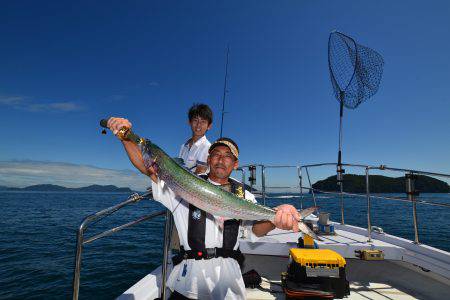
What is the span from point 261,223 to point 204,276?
0.78 metres

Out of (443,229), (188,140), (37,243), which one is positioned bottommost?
(37,243)

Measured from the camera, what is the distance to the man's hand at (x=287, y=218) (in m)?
2.41

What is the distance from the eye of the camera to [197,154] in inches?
153

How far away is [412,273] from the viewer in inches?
183

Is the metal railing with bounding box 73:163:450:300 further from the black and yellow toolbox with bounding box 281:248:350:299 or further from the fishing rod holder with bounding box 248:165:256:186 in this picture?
the black and yellow toolbox with bounding box 281:248:350:299

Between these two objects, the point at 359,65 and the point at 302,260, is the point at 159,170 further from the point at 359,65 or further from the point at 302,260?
the point at 359,65

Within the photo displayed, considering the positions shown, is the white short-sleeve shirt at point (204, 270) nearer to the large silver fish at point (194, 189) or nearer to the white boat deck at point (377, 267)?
the large silver fish at point (194, 189)

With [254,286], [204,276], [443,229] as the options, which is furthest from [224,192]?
[443,229]

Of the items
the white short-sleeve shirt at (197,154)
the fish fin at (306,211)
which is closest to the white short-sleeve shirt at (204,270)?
the fish fin at (306,211)

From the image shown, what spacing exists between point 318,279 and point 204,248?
193 centimetres

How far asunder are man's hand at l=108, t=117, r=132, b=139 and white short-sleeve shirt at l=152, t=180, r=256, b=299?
24.3 inches

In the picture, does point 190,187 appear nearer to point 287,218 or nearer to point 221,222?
point 221,222

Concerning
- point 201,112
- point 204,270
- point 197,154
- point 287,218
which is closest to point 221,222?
point 204,270

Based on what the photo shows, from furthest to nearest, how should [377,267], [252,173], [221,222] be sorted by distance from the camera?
1. [252,173]
2. [377,267]
3. [221,222]
